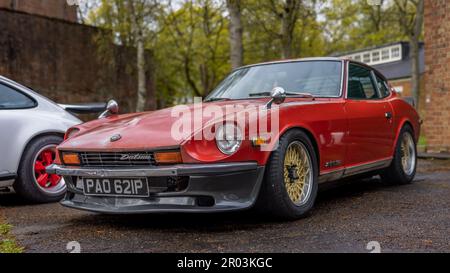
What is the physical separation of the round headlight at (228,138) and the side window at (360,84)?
1.96m

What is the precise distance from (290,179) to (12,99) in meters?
3.37

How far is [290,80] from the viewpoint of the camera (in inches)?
211

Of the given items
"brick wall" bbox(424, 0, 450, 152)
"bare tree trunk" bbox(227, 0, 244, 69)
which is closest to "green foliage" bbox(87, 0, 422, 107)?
"bare tree trunk" bbox(227, 0, 244, 69)

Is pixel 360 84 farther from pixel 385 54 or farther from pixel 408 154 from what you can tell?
pixel 385 54

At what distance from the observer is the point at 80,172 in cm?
418

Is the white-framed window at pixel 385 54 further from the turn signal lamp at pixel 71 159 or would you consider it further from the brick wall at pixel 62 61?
the turn signal lamp at pixel 71 159

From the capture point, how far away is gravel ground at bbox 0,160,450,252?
3.48m

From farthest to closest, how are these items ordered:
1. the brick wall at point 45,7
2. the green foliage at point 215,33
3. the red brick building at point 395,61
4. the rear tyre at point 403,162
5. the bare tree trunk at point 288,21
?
1. the red brick building at point 395,61
2. the green foliage at point 215,33
3. the brick wall at point 45,7
4. the bare tree trunk at point 288,21
5. the rear tyre at point 403,162

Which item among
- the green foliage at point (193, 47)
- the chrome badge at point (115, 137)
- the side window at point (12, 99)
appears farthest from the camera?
the green foliage at point (193, 47)

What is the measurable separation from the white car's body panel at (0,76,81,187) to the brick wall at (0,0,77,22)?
11629mm

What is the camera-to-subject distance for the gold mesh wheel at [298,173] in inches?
168

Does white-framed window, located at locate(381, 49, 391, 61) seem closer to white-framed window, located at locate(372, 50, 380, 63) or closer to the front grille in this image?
white-framed window, located at locate(372, 50, 380, 63)

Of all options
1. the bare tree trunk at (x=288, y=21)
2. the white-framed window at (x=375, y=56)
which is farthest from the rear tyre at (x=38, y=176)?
the white-framed window at (x=375, y=56)
